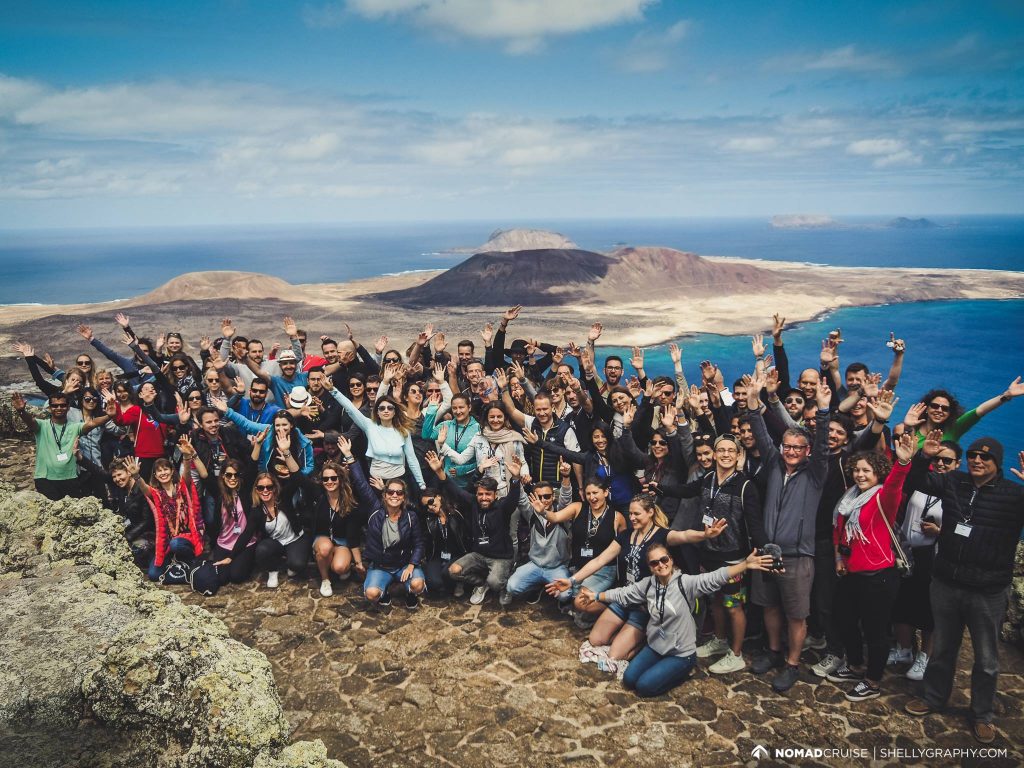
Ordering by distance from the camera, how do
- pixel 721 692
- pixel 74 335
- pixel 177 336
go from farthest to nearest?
pixel 74 335, pixel 177 336, pixel 721 692

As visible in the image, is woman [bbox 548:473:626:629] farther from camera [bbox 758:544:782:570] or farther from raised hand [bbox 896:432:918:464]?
raised hand [bbox 896:432:918:464]

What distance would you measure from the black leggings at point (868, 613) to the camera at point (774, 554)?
713mm

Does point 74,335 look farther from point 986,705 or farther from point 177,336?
point 986,705

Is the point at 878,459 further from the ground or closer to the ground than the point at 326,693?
further from the ground

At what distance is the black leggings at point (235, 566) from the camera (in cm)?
829

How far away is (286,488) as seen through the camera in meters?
8.42

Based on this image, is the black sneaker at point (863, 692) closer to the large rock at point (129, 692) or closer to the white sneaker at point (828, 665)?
the white sneaker at point (828, 665)

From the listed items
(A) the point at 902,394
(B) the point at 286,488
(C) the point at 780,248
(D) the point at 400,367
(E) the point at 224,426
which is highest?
(C) the point at 780,248

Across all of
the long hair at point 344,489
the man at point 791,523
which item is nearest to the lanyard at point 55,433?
the long hair at point 344,489

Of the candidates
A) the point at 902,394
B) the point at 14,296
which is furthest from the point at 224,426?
the point at 14,296

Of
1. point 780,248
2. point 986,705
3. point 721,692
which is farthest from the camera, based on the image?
point 780,248

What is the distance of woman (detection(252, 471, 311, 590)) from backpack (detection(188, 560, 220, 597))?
1.76 feet

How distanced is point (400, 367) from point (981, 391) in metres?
40.9

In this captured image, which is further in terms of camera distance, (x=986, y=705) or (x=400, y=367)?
(x=400, y=367)
